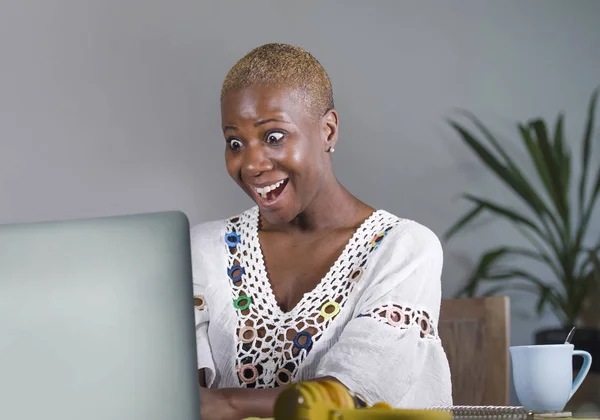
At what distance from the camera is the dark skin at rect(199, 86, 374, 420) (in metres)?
1.30

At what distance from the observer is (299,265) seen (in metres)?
1.35

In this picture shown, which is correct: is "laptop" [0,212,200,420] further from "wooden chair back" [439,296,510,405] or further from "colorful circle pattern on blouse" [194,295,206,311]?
"wooden chair back" [439,296,510,405]

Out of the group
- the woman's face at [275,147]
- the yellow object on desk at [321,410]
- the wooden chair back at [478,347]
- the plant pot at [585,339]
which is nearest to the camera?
the yellow object on desk at [321,410]

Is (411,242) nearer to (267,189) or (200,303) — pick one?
(267,189)

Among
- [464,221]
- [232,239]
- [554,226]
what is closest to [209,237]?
[232,239]

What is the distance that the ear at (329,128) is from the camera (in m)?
1.38

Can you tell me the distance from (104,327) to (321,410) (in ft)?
0.62

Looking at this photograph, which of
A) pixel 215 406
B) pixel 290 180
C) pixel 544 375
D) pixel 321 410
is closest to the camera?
pixel 321 410

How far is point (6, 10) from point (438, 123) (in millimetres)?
1619

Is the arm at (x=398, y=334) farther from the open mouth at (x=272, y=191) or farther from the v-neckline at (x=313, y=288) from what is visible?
the open mouth at (x=272, y=191)

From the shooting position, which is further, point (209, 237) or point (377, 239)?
point (209, 237)

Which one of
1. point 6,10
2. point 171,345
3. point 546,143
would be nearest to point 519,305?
point 546,143

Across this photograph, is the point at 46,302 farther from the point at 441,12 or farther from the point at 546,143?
the point at 441,12

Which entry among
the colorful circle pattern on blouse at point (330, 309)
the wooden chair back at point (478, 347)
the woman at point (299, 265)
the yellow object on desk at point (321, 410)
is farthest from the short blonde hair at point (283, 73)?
the yellow object on desk at point (321, 410)
